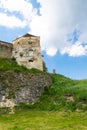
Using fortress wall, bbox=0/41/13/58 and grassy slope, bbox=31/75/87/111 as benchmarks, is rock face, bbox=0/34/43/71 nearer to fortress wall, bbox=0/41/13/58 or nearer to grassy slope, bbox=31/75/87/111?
fortress wall, bbox=0/41/13/58

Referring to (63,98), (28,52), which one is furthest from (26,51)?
(63,98)

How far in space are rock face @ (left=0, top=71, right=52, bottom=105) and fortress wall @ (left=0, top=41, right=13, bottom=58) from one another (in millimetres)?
9232

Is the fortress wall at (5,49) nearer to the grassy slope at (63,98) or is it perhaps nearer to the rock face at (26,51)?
the rock face at (26,51)

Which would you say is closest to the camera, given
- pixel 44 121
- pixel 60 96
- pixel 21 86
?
pixel 44 121

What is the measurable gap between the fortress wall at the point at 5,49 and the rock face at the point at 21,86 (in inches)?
363

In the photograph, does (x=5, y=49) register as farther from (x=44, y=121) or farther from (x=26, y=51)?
(x=44, y=121)

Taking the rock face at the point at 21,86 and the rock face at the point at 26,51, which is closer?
the rock face at the point at 21,86

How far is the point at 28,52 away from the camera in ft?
180

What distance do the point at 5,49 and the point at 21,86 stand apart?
41.0 ft

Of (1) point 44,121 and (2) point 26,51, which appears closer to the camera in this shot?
(1) point 44,121

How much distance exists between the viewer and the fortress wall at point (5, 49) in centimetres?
5514

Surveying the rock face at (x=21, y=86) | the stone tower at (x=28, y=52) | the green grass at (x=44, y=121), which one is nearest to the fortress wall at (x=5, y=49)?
the stone tower at (x=28, y=52)

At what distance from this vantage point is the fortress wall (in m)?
55.1

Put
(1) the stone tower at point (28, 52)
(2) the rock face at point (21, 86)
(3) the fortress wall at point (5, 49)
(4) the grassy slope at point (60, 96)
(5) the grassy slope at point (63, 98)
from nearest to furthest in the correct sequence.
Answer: (5) the grassy slope at point (63, 98), (4) the grassy slope at point (60, 96), (2) the rock face at point (21, 86), (1) the stone tower at point (28, 52), (3) the fortress wall at point (5, 49)
